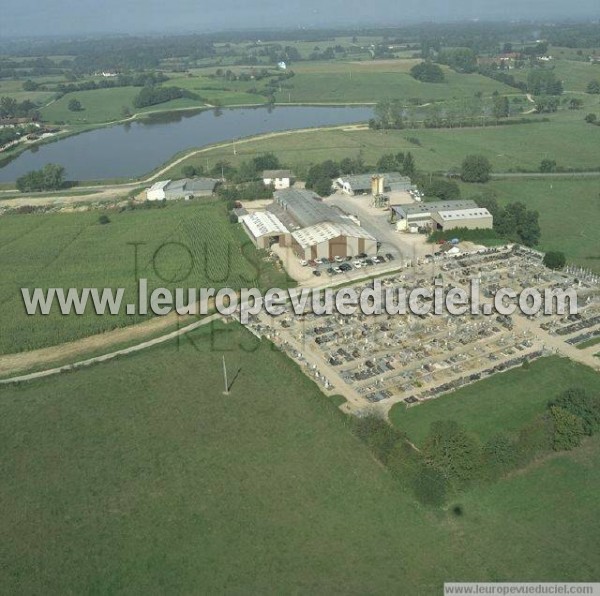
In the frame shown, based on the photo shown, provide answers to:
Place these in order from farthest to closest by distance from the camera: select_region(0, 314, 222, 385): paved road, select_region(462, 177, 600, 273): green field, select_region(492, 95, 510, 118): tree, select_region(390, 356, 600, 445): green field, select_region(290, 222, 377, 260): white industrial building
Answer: select_region(492, 95, 510, 118): tree < select_region(462, 177, 600, 273): green field < select_region(290, 222, 377, 260): white industrial building < select_region(0, 314, 222, 385): paved road < select_region(390, 356, 600, 445): green field

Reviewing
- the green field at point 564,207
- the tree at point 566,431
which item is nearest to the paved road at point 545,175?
the green field at point 564,207

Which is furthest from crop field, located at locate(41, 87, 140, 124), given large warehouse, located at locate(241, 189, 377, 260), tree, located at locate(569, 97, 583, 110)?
tree, located at locate(569, 97, 583, 110)

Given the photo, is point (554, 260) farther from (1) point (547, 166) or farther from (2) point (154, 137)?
(2) point (154, 137)

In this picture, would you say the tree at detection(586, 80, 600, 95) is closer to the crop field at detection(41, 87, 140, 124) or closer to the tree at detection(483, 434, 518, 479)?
the crop field at detection(41, 87, 140, 124)

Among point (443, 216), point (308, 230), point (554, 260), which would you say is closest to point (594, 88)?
point (443, 216)

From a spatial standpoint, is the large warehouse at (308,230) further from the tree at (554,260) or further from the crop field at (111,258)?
the tree at (554,260)

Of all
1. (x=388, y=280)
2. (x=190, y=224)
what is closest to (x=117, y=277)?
(x=190, y=224)
